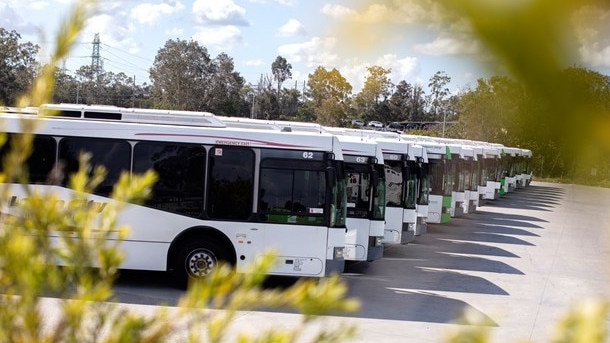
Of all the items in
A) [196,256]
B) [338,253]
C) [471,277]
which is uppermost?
[338,253]

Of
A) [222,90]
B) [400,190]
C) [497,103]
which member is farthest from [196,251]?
[222,90]

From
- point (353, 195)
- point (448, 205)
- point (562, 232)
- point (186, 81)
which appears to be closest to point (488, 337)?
point (353, 195)

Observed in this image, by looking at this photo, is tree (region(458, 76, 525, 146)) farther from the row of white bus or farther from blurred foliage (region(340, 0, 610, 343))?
the row of white bus

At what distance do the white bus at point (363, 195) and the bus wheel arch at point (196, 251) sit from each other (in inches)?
124

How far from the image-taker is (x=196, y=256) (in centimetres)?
1184

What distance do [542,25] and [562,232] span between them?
2739cm

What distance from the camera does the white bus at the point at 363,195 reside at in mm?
14500

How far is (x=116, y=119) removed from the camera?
41.7 ft

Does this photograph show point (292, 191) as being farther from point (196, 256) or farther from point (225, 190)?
point (196, 256)

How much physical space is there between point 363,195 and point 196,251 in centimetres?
427

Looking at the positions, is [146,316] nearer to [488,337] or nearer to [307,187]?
[488,337]

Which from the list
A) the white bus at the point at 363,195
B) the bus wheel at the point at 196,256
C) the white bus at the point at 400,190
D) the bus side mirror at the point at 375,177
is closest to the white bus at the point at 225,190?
the bus wheel at the point at 196,256

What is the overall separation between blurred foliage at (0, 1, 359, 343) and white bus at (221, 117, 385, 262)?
42.1 feet

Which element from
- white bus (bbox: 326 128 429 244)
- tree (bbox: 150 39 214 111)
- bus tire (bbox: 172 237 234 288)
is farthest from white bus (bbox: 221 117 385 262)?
tree (bbox: 150 39 214 111)
